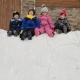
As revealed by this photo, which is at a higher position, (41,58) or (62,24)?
(62,24)

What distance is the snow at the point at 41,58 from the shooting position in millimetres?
6559

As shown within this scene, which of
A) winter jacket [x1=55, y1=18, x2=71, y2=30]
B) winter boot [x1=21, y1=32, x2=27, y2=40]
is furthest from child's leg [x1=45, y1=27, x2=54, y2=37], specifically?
winter boot [x1=21, y1=32, x2=27, y2=40]

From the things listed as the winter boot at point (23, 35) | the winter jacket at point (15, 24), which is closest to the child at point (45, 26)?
the winter boot at point (23, 35)

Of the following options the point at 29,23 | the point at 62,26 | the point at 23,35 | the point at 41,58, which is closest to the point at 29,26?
the point at 29,23

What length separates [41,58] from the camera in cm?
701

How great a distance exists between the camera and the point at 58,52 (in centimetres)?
716

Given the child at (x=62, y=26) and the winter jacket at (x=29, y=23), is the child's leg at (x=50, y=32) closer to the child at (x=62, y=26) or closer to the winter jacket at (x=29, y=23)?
the child at (x=62, y=26)

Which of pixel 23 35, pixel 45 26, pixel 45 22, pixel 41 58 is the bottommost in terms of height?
pixel 41 58

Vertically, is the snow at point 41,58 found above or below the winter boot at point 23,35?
below

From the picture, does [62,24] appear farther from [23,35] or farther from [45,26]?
[23,35]

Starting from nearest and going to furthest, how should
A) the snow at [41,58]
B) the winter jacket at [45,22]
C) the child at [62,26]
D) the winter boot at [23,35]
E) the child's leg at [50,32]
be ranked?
the snow at [41,58] < the winter boot at [23,35] < the child's leg at [50,32] < the child at [62,26] < the winter jacket at [45,22]

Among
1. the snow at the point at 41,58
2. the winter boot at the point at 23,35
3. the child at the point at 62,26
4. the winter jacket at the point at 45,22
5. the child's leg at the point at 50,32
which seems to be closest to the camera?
the snow at the point at 41,58

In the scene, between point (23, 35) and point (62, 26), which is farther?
point (62, 26)

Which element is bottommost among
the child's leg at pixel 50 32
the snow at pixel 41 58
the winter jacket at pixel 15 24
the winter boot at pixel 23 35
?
the snow at pixel 41 58
